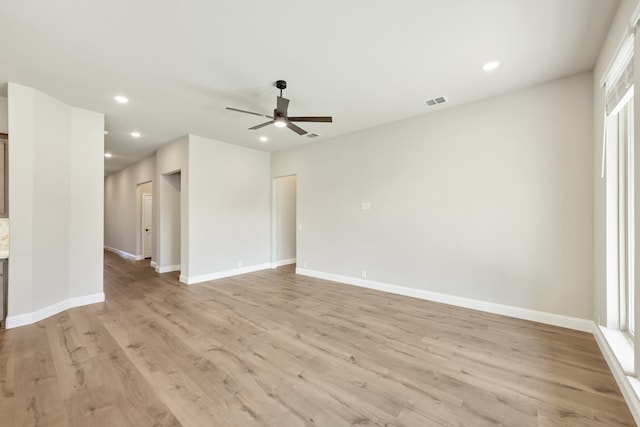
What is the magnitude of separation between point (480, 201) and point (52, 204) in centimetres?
588

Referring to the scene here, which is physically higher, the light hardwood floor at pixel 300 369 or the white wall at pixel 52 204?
the white wall at pixel 52 204

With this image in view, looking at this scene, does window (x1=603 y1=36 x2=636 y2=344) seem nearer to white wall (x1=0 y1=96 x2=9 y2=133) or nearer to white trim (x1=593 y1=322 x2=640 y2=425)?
white trim (x1=593 y1=322 x2=640 y2=425)

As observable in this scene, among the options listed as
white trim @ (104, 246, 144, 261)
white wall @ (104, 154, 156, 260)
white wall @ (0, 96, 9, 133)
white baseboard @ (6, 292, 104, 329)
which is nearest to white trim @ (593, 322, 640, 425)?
white baseboard @ (6, 292, 104, 329)

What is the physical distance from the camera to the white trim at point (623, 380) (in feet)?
5.66

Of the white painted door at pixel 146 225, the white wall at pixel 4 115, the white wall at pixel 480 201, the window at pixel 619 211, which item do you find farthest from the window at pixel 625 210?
the white painted door at pixel 146 225

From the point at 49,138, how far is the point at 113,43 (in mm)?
2131

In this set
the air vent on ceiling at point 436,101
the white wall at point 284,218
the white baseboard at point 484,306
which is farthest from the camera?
the white wall at point 284,218

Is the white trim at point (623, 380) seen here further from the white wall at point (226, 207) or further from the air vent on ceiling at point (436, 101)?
the white wall at point (226, 207)

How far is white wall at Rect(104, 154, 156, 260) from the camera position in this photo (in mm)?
7317

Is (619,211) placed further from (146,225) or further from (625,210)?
(146,225)

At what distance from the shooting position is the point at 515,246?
3.41 meters

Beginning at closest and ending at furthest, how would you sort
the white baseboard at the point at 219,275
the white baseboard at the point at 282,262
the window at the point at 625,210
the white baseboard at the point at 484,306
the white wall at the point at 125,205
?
the window at the point at 625,210 < the white baseboard at the point at 484,306 < the white baseboard at the point at 219,275 < the white baseboard at the point at 282,262 < the white wall at the point at 125,205

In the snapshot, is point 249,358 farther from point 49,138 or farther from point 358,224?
point 49,138

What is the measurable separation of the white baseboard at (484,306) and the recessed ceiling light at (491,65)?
293cm
